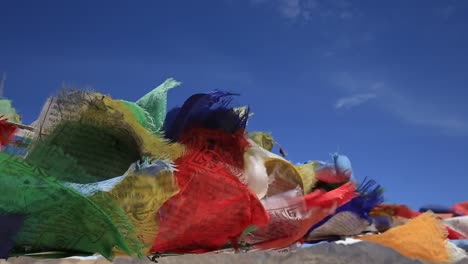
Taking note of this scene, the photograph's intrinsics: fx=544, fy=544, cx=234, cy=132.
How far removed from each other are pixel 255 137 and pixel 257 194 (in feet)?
1.48

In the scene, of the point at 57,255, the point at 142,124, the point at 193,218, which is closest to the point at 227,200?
the point at 193,218

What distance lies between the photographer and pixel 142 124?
170cm

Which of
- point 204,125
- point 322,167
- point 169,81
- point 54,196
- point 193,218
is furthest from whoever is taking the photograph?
point 322,167

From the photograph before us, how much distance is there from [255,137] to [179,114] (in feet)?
1.77

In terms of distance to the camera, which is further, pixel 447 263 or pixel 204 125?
pixel 447 263

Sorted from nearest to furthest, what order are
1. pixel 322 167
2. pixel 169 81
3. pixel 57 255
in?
pixel 57 255
pixel 169 81
pixel 322 167

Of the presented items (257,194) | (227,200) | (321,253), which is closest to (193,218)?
(227,200)

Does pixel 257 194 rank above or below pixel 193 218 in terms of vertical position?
above

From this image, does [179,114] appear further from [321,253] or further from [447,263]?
[447,263]

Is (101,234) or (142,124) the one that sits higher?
(142,124)

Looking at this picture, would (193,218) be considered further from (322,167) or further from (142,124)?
(322,167)

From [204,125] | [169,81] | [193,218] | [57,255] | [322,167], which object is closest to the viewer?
[57,255]

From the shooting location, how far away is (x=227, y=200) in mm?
1586

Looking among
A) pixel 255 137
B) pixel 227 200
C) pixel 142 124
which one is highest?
pixel 255 137
